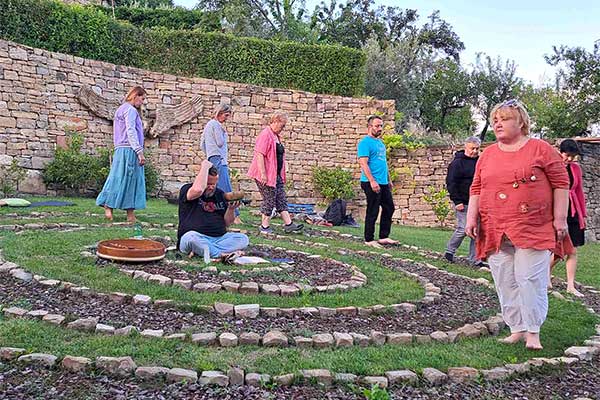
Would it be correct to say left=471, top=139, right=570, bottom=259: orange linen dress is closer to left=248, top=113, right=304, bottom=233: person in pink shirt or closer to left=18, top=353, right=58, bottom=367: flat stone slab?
left=18, top=353, right=58, bottom=367: flat stone slab

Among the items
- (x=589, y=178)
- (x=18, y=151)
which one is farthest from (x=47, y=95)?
(x=589, y=178)

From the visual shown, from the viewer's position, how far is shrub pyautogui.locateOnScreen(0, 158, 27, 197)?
1165 centimetres

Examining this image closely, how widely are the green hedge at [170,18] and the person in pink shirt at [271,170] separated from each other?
13.5 meters

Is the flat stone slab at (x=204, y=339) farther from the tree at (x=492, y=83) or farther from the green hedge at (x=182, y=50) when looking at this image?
the tree at (x=492, y=83)

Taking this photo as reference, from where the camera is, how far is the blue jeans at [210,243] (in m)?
6.21

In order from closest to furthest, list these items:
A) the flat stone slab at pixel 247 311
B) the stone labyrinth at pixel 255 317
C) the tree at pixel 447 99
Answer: the stone labyrinth at pixel 255 317, the flat stone slab at pixel 247 311, the tree at pixel 447 99

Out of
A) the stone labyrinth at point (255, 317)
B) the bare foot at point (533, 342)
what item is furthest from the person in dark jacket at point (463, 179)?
Answer: the bare foot at point (533, 342)

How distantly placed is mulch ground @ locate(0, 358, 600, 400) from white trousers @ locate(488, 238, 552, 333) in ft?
2.30

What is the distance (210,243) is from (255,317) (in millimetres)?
2097

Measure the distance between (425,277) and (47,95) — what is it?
412 inches

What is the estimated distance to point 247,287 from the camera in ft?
16.5

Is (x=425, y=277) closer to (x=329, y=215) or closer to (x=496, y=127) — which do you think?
(x=496, y=127)

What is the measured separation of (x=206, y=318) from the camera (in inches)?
167

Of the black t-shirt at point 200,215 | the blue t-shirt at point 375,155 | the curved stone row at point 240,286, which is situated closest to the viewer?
the curved stone row at point 240,286
